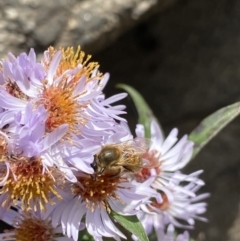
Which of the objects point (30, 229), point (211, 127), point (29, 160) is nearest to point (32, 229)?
point (30, 229)

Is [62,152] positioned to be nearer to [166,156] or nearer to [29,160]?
[29,160]

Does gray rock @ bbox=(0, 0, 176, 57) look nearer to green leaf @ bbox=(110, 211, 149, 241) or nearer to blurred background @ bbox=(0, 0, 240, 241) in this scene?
blurred background @ bbox=(0, 0, 240, 241)

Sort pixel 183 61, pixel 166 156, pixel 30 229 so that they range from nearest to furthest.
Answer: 1. pixel 30 229
2. pixel 166 156
3. pixel 183 61

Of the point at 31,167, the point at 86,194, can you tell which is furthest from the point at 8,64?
the point at 86,194

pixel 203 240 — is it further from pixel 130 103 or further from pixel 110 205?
pixel 110 205


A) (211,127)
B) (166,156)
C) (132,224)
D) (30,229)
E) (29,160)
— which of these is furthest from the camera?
(211,127)

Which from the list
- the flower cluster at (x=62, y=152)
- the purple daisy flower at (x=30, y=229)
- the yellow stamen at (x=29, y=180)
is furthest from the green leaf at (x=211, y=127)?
→ the yellow stamen at (x=29, y=180)
